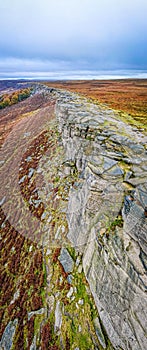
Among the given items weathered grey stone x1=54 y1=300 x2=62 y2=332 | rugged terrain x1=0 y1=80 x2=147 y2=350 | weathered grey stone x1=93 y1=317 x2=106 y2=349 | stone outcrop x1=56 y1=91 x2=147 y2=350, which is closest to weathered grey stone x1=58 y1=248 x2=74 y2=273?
rugged terrain x1=0 y1=80 x2=147 y2=350

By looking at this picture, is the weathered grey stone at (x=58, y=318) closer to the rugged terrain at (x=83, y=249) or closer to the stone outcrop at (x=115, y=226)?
the rugged terrain at (x=83, y=249)

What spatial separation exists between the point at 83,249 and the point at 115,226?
4481 millimetres

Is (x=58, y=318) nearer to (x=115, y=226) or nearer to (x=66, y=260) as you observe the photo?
(x=66, y=260)

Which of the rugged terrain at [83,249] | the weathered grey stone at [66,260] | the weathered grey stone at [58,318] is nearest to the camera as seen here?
the rugged terrain at [83,249]

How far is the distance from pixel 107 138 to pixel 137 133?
2.60m

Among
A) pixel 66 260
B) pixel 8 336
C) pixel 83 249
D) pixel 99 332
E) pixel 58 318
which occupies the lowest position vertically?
pixel 8 336

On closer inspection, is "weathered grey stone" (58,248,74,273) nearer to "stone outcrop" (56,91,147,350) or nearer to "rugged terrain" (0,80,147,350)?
"rugged terrain" (0,80,147,350)

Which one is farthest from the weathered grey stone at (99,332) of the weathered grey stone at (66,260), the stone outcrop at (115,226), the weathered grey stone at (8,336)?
the weathered grey stone at (8,336)

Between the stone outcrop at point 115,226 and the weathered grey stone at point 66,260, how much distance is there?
0.88 metres

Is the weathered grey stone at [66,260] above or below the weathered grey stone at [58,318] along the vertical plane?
above

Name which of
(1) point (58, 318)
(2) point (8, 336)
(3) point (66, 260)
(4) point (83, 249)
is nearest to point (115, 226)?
(4) point (83, 249)

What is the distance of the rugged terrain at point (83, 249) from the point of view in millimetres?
7891

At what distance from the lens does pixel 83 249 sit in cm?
Result: 1234

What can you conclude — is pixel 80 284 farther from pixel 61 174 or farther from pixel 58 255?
pixel 61 174
